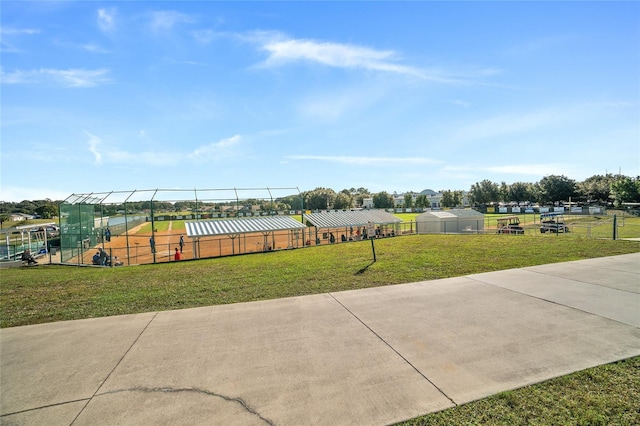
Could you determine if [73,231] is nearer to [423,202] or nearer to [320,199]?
[320,199]

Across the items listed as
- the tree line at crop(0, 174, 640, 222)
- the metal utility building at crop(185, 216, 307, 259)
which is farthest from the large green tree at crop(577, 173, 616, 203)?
the metal utility building at crop(185, 216, 307, 259)

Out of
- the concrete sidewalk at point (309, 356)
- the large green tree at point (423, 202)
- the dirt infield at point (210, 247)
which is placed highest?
the large green tree at point (423, 202)

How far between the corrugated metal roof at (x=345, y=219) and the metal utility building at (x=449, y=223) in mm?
4700

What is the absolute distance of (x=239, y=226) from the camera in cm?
2097

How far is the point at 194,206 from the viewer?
74.6ft

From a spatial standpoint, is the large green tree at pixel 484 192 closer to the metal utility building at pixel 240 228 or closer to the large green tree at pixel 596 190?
the large green tree at pixel 596 190

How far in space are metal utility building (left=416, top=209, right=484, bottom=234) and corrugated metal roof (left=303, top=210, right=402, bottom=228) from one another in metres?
4.70

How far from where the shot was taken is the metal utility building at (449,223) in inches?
1166

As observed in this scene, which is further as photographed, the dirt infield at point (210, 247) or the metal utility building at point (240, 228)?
the dirt infield at point (210, 247)

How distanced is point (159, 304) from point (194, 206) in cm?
1643

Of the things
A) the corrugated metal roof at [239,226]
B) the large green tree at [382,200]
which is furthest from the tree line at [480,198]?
the corrugated metal roof at [239,226]

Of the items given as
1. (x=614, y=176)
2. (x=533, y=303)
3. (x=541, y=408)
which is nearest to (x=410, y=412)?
(x=541, y=408)

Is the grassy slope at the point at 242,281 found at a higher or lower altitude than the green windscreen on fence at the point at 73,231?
lower

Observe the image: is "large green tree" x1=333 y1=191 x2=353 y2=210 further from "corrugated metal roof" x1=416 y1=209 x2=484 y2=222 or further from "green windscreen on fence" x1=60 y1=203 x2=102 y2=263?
"green windscreen on fence" x1=60 y1=203 x2=102 y2=263
